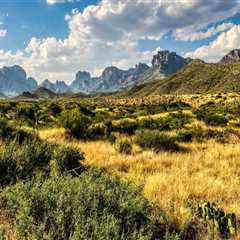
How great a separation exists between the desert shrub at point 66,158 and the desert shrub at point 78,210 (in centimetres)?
297

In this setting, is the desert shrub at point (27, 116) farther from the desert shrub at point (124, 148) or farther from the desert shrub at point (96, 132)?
the desert shrub at point (124, 148)

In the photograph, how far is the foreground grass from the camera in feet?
21.2

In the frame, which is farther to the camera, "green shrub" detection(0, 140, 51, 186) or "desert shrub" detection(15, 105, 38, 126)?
"desert shrub" detection(15, 105, 38, 126)

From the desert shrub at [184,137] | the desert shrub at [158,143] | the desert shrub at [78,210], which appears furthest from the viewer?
the desert shrub at [184,137]

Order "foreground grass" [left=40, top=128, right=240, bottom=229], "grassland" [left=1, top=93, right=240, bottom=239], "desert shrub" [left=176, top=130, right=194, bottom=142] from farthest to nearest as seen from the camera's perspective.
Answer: "desert shrub" [left=176, top=130, right=194, bottom=142]
"foreground grass" [left=40, top=128, right=240, bottom=229]
"grassland" [left=1, top=93, right=240, bottom=239]

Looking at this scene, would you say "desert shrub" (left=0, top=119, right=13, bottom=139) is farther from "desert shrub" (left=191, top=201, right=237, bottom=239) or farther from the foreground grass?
"desert shrub" (left=191, top=201, right=237, bottom=239)

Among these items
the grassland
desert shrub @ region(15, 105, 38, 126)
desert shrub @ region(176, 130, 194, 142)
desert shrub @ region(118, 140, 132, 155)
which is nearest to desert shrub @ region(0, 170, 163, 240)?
the grassland

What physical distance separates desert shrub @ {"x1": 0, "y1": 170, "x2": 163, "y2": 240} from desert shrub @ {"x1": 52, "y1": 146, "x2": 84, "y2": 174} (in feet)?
9.74

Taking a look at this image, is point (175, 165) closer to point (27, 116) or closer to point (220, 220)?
point (220, 220)

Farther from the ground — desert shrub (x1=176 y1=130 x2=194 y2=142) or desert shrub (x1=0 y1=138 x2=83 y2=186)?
desert shrub (x1=0 y1=138 x2=83 y2=186)

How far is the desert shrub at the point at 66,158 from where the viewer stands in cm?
847

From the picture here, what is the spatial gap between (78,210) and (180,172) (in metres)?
4.78

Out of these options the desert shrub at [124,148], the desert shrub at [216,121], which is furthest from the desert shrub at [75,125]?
the desert shrub at [216,121]

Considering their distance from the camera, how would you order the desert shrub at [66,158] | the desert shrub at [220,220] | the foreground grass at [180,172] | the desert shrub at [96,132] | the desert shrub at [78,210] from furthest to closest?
the desert shrub at [96,132], the desert shrub at [66,158], the foreground grass at [180,172], the desert shrub at [220,220], the desert shrub at [78,210]
